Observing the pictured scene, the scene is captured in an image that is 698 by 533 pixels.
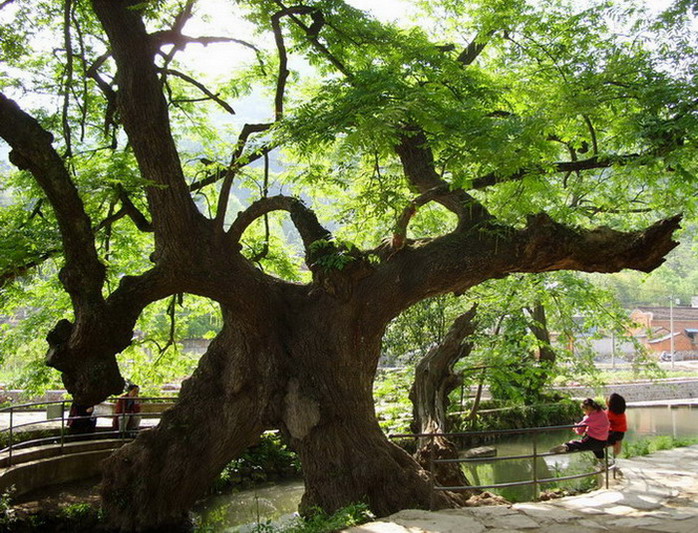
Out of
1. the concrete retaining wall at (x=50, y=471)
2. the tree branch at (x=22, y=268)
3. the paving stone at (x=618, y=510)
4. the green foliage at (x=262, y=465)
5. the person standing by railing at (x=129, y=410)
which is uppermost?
the tree branch at (x=22, y=268)

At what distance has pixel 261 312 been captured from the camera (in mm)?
8172

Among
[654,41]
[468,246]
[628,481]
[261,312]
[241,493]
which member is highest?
[654,41]

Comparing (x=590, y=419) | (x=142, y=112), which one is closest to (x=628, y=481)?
(x=590, y=419)

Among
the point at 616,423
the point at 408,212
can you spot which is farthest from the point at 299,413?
the point at 616,423

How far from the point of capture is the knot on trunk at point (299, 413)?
25.3ft

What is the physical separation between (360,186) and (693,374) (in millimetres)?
34648

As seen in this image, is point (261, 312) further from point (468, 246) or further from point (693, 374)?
point (693, 374)

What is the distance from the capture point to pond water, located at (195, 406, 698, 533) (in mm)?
9789

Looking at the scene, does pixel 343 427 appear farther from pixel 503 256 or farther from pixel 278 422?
pixel 503 256

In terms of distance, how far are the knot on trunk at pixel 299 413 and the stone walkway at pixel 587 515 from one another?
193 cm

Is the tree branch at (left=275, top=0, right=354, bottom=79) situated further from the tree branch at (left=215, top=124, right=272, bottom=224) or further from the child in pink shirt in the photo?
the child in pink shirt

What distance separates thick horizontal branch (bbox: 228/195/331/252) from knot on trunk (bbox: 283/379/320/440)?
2.00 meters

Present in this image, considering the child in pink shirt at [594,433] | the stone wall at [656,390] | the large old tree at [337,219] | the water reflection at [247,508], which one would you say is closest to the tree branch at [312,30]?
the large old tree at [337,219]

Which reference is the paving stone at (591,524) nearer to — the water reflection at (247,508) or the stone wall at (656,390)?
the water reflection at (247,508)
